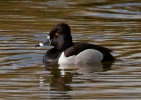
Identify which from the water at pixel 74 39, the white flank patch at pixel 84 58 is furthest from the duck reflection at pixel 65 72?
the white flank patch at pixel 84 58

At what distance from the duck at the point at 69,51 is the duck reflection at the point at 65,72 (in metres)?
0.14

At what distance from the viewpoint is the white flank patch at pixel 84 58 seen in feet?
42.8

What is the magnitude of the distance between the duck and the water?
0.17 metres

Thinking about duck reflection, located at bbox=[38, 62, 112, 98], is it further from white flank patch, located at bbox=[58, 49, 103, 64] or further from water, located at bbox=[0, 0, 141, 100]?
white flank patch, located at bbox=[58, 49, 103, 64]

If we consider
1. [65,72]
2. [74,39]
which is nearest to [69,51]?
[65,72]

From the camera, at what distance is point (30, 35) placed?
51.2 feet

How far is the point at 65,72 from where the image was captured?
40.5ft

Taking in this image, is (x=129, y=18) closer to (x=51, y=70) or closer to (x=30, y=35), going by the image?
(x=30, y=35)

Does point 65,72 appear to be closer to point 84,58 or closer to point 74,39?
point 84,58

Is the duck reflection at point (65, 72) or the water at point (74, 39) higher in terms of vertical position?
the water at point (74, 39)

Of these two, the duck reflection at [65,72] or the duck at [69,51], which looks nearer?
the duck reflection at [65,72]

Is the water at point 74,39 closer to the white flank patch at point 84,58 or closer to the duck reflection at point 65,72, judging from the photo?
the duck reflection at point 65,72

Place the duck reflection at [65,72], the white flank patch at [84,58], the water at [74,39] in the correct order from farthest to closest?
the white flank patch at [84,58], the duck reflection at [65,72], the water at [74,39]

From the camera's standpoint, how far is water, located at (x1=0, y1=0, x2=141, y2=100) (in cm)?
1056
